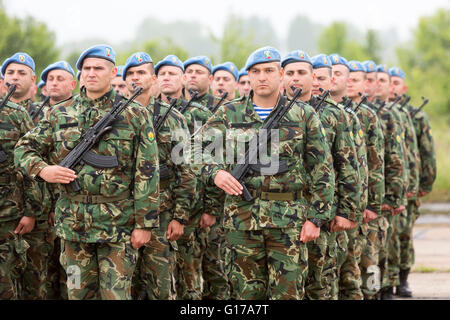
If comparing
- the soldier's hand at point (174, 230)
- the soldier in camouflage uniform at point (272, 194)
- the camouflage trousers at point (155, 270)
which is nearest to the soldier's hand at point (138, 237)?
the soldier in camouflage uniform at point (272, 194)

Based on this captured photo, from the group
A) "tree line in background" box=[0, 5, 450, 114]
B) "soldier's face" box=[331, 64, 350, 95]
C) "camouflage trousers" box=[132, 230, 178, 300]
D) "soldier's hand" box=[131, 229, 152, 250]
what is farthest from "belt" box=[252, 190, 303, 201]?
"tree line in background" box=[0, 5, 450, 114]

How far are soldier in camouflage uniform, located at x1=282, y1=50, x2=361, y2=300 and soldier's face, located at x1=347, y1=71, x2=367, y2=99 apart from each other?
6.05 ft

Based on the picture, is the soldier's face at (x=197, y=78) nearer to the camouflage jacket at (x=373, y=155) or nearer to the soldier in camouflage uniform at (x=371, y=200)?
the soldier in camouflage uniform at (x=371, y=200)

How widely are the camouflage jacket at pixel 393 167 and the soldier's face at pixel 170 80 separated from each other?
93.4 inches

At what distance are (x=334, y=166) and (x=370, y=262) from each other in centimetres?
183

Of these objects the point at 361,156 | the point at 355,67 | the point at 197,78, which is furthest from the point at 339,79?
the point at 197,78

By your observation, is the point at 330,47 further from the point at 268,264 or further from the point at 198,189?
the point at 268,264

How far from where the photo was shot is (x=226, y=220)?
6.08 m

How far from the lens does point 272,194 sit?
19.5ft

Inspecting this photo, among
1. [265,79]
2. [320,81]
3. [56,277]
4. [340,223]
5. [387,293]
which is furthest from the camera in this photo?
[387,293]

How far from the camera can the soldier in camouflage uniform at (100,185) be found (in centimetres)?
575

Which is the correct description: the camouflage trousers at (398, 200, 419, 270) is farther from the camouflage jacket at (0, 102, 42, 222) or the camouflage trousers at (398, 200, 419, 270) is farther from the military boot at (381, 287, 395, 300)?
the camouflage jacket at (0, 102, 42, 222)

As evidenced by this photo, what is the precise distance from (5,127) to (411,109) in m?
6.14

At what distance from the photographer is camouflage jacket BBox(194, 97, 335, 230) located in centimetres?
593
